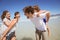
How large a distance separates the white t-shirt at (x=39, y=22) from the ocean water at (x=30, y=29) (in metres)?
0.05

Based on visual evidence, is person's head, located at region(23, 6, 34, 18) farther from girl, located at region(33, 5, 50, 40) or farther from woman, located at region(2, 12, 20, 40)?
woman, located at region(2, 12, 20, 40)

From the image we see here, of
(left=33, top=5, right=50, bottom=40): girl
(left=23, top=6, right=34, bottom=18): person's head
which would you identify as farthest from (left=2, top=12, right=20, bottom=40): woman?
(left=33, top=5, right=50, bottom=40): girl

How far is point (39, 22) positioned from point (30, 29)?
0.48ft

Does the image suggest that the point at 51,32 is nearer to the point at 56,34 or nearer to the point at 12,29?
the point at 56,34

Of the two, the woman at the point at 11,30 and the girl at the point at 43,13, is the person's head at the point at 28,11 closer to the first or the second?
the girl at the point at 43,13

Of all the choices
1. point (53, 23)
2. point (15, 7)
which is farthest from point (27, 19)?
point (53, 23)

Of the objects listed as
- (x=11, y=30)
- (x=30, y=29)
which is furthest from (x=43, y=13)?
(x=11, y=30)

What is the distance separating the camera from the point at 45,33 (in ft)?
5.50

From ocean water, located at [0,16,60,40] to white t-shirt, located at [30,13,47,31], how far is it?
5 centimetres

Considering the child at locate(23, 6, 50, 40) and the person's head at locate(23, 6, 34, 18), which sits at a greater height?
the person's head at locate(23, 6, 34, 18)

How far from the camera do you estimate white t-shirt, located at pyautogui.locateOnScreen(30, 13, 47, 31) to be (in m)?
1.65

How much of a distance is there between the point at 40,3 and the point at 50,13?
0.58 ft

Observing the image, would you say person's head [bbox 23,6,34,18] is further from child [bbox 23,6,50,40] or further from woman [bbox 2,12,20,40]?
woman [bbox 2,12,20,40]

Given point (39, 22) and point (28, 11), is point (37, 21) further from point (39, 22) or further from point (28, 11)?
point (28, 11)
